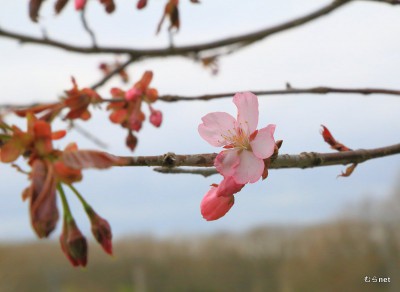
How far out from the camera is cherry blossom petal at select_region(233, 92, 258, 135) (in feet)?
1.56

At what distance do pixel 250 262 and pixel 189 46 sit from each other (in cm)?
1787

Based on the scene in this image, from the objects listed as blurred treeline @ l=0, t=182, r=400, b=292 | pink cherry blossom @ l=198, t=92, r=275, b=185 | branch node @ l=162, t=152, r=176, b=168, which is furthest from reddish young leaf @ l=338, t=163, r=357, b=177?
blurred treeline @ l=0, t=182, r=400, b=292

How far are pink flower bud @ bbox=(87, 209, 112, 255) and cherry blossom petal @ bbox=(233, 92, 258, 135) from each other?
0.15 metres

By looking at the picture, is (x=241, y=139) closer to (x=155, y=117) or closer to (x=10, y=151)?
(x=10, y=151)

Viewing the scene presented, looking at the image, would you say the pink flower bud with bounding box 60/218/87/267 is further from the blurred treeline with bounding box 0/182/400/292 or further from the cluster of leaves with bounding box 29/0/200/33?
the blurred treeline with bounding box 0/182/400/292

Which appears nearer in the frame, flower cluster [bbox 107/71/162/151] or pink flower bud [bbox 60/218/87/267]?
pink flower bud [bbox 60/218/87/267]

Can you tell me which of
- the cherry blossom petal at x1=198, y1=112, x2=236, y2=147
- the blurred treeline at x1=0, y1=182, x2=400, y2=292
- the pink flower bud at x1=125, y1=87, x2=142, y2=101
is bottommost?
the blurred treeline at x1=0, y1=182, x2=400, y2=292

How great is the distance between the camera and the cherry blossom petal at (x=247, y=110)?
48 cm

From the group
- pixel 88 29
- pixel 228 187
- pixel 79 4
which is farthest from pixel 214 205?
pixel 88 29

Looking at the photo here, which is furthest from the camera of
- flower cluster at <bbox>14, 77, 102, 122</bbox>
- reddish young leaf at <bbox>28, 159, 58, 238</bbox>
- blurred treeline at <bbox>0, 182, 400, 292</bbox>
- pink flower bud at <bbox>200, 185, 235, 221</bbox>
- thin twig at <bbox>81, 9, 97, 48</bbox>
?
blurred treeline at <bbox>0, 182, 400, 292</bbox>

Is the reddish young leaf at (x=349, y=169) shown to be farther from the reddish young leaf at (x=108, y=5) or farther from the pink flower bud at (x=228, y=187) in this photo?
the reddish young leaf at (x=108, y=5)

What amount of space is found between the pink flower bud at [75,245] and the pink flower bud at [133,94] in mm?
506

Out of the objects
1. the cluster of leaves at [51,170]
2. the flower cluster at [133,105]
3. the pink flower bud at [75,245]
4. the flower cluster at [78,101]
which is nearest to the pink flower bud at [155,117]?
the flower cluster at [133,105]

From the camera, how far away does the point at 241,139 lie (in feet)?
1.57
